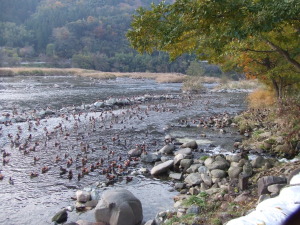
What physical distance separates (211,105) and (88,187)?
2296 cm

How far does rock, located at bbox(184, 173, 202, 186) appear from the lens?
10688 mm

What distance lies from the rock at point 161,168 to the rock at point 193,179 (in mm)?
1238

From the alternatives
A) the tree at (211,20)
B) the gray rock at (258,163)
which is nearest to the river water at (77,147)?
the gray rock at (258,163)

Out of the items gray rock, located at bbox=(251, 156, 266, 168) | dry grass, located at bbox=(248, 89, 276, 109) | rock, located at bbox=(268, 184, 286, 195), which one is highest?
dry grass, located at bbox=(248, 89, 276, 109)

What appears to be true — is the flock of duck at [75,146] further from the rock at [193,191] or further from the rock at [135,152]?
the rock at [193,191]

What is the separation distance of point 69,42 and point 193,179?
139 m

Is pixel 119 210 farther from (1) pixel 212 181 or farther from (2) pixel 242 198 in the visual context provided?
(1) pixel 212 181

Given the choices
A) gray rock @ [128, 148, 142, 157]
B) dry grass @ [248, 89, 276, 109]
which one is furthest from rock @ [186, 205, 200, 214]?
dry grass @ [248, 89, 276, 109]

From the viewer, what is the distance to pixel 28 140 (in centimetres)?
1645

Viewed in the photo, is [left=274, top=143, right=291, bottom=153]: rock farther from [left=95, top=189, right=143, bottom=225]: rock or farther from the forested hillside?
the forested hillside

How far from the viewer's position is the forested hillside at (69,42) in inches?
4572

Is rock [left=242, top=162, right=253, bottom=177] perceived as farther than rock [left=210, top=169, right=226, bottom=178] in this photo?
No

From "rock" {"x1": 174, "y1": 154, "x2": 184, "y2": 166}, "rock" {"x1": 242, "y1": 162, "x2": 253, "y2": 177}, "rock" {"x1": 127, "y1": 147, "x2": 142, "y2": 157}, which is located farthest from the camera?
"rock" {"x1": 127, "y1": 147, "x2": 142, "y2": 157}

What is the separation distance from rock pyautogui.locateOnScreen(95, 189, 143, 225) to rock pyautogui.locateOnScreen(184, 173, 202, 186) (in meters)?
2.81
